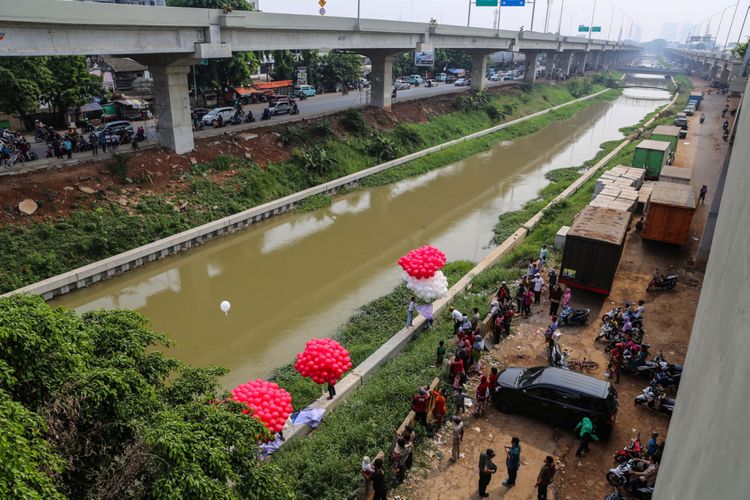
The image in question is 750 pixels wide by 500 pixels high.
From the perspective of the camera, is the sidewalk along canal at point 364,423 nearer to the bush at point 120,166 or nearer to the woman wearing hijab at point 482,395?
the woman wearing hijab at point 482,395

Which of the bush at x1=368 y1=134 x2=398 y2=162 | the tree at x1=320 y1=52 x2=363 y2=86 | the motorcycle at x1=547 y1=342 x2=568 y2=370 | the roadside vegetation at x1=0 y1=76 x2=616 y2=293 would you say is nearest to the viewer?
the motorcycle at x1=547 y1=342 x2=568 y2=370

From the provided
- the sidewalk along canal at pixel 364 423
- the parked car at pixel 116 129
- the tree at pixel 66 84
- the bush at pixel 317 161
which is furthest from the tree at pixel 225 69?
the sidewalk along canal at pixel 364 423

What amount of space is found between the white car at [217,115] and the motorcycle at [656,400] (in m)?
26.9

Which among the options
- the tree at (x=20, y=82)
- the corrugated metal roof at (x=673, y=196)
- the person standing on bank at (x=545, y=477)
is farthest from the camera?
the tree at (x=20, y=82)

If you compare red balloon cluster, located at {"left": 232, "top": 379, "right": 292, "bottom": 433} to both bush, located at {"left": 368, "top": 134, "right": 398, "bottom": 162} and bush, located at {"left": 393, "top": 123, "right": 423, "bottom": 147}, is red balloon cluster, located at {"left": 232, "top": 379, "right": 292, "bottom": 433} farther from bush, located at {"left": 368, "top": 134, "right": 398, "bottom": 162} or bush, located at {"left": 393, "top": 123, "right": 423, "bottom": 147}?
bush, located at {"left": 393, "top": 123, "right": 423, "bottom": 147}

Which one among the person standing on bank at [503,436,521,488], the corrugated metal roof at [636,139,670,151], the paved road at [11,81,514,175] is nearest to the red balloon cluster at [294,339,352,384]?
the person standing on bank at [503,436,521,488]

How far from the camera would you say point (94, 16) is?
18.8 metres

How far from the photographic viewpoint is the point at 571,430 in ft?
33.2

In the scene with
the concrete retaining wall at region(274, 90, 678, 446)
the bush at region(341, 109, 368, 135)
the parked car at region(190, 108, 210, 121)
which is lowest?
the concrete retaining wall at region(274, 90, 678, 446)

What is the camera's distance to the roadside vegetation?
1732 cm

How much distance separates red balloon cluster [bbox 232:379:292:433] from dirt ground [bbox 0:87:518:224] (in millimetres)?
14238

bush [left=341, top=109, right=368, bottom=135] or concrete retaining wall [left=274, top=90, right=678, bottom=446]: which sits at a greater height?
bush [left=341, top=109, right=368, bottom=135]

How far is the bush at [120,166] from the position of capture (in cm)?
2158

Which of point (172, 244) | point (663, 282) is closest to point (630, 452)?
point (663, 282)
